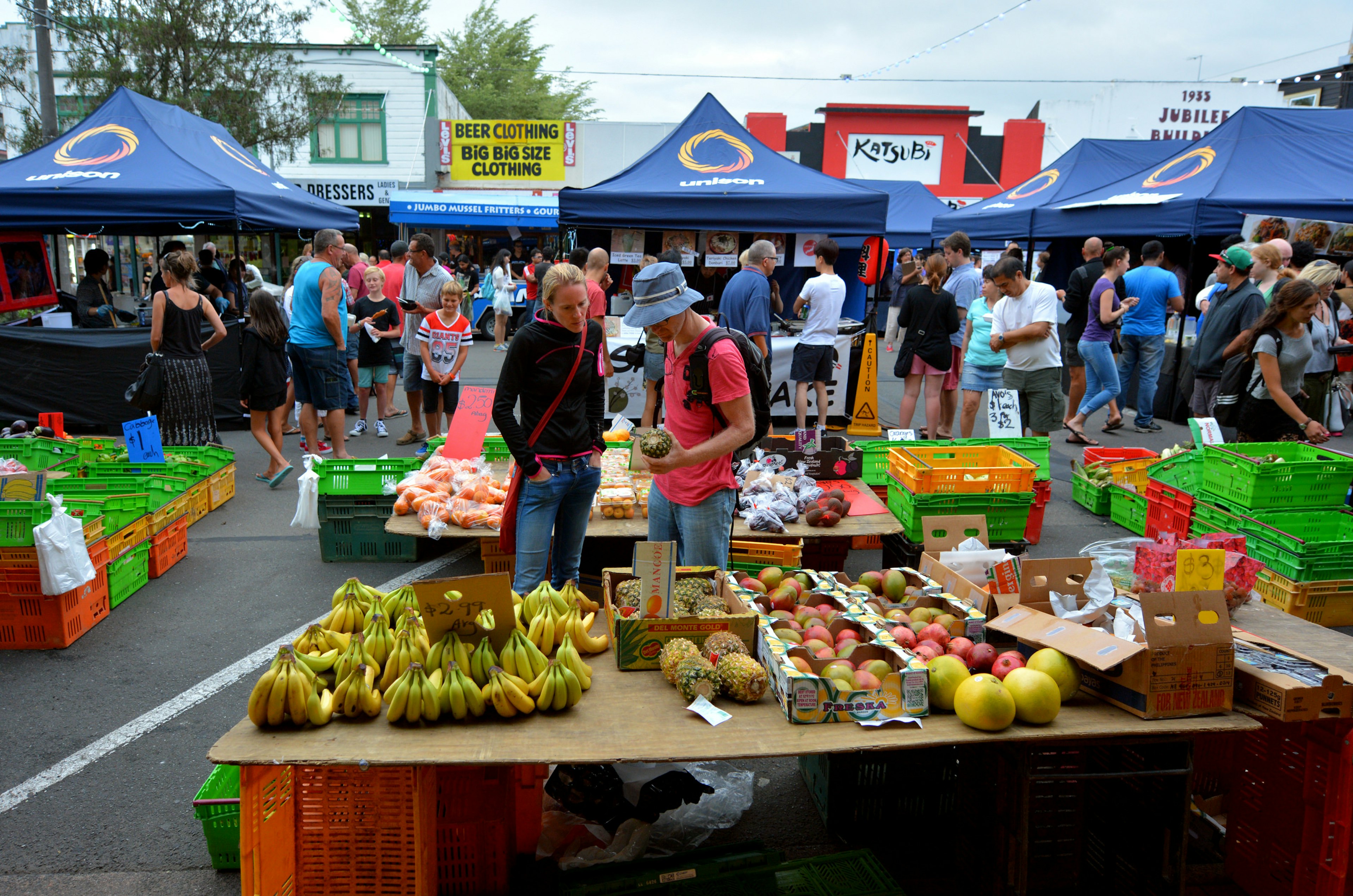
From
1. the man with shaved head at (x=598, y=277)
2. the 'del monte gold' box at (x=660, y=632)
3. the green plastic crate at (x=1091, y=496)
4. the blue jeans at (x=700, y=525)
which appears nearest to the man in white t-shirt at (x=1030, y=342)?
the green plastic crate at (x=1091, y=496)

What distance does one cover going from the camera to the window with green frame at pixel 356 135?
81.6 feet

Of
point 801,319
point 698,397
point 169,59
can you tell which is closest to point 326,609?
point 698,397

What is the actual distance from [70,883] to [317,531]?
406 centimetres

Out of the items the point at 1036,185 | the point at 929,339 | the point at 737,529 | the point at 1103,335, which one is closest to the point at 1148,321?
the point at 1103,335

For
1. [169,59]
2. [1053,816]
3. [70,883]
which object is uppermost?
[169,59]

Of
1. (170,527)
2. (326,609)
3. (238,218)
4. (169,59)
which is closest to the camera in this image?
(326,609)

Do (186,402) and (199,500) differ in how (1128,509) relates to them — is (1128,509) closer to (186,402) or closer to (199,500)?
(199,500)

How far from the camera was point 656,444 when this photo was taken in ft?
12.0

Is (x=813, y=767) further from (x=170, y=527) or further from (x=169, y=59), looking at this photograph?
(x=169, y=59)

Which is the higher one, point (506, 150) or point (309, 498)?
point (506, 150)

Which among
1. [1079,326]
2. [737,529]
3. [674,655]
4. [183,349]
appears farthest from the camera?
[1079,326]

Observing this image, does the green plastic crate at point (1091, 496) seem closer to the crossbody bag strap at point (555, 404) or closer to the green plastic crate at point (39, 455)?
the crossbody bag strap at point (555, 404)

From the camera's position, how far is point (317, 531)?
22.9ft

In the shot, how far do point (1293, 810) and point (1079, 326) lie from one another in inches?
338
